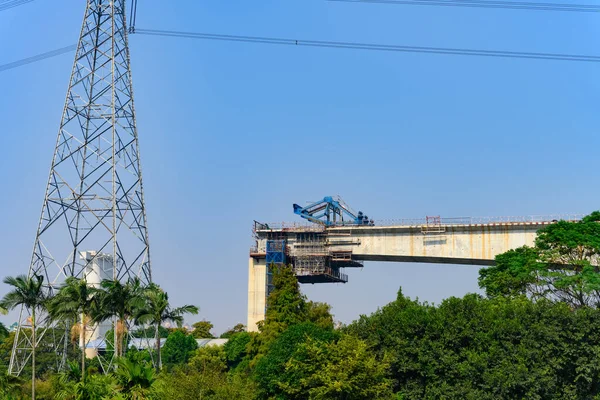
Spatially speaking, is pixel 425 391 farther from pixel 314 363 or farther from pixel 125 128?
pixel 125 128

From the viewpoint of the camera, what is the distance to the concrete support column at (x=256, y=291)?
278 ft

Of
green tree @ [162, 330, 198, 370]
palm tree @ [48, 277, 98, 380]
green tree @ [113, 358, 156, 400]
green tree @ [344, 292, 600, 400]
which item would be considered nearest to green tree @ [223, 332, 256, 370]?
green tree @ [162, 330, 198, 370]

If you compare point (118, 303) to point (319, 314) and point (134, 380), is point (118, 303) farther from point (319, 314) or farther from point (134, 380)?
point (319, 314)

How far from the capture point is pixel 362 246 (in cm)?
8362

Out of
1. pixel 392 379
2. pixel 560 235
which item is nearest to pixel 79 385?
pixel 392 379

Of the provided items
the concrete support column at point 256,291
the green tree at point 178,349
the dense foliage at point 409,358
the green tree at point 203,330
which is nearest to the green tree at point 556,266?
the dense foliage at point 409,358

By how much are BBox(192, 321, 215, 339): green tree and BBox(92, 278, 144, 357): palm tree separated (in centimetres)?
8517

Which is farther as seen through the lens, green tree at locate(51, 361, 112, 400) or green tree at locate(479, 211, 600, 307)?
green tree at locate(479, 211, 600, 307)

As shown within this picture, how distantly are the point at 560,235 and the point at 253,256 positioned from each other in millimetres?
36929

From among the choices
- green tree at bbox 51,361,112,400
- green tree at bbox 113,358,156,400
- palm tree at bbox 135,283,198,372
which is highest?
palm tree at bbox 135,283,198,372

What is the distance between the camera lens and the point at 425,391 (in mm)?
43406

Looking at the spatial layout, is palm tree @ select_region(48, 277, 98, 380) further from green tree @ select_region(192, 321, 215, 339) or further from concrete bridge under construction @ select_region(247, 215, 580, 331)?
green tree @ select_region(192, 321, 215, 339)

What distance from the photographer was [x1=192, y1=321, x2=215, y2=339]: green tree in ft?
434

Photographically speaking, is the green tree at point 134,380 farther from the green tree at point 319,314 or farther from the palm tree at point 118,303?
the green tree at point 319,314
